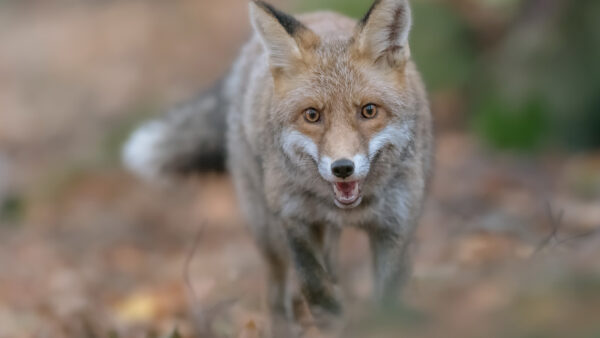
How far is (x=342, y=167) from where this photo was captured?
4766 millimetres

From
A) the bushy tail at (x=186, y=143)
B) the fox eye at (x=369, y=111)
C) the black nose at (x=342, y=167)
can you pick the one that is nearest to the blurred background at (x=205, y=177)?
the bushy tail at (x=186, y=143)

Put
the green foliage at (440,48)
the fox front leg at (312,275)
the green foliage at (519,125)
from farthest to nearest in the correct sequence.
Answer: the green foliage at (440,48) → the green foliage at (519,125) → the fox front leg at (312,275)

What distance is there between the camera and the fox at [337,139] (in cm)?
503

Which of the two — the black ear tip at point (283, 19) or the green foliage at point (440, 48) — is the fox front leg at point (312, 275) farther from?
the green foliage at point (440, 48)

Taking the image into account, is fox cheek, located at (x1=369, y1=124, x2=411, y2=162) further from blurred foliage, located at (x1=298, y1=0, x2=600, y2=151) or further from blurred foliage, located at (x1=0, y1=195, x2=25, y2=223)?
blurred foliage, located at (x1=0, y1=195, x2=25, y2=223)

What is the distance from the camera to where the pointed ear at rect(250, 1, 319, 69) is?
5.23 metres

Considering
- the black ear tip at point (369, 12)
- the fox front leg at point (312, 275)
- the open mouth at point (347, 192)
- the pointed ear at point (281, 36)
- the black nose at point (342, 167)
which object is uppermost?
the black ear tip at point (369, 12)

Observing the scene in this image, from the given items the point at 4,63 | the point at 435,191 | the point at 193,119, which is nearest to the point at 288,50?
the point at 193,119

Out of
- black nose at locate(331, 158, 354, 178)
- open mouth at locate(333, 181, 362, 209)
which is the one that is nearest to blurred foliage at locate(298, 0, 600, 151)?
open mouth at locate(333, 181, 362, 209)

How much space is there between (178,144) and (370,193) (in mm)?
2820

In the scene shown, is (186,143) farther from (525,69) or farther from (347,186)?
(525,69)

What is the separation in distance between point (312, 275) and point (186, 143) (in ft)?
8.52

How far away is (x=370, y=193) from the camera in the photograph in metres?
5.32

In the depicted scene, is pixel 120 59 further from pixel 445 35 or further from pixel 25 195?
pixel 445 35
